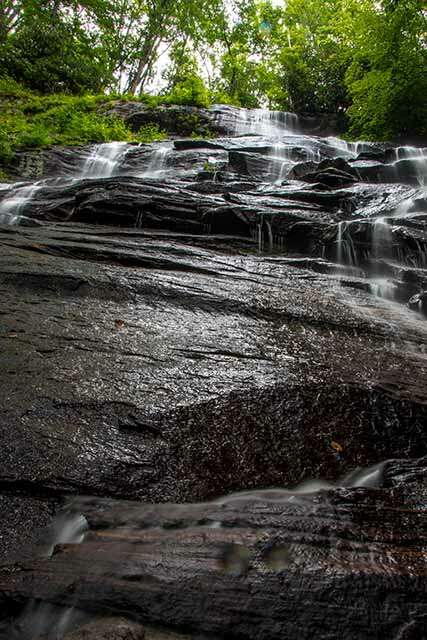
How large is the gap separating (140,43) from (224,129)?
12610 mm

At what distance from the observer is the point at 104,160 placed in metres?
12.8

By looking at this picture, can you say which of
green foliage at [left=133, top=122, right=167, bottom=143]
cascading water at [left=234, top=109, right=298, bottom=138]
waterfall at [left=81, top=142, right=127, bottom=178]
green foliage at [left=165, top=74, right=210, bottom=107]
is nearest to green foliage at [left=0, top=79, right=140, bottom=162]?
green foliage at [left=133, top=122, right=167, bottom=143]

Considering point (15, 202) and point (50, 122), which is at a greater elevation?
point (50, 122)

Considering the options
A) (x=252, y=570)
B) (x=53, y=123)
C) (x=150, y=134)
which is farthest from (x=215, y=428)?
(x=53, y=123)

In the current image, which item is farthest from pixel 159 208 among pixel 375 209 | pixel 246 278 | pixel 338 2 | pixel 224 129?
pixel 338 2

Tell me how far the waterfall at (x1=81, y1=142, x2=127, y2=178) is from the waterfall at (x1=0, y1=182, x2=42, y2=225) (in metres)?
3.44

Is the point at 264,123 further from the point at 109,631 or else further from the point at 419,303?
the point at 109,631

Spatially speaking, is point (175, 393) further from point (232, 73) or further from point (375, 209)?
point (232, 73)

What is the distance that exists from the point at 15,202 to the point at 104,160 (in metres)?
5.88

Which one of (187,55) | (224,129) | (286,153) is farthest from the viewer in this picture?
(187,55)

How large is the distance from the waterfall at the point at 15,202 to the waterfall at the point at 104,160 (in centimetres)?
344

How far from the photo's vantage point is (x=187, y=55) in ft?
89.4

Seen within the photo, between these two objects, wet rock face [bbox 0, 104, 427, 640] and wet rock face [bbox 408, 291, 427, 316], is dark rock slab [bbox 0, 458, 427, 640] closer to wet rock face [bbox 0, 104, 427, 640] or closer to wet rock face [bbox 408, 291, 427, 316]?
wet rock face [bbox 0, 104, 427, 640]

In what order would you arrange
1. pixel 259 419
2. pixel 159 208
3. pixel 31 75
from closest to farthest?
pixel 259 419 < pixel 159 208 < pixel 31 75
